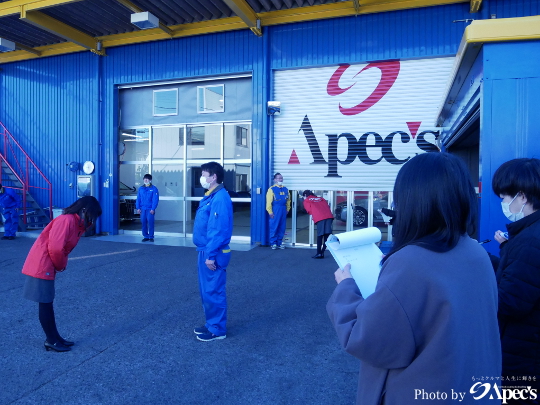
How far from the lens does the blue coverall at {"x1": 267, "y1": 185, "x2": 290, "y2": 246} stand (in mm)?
9664

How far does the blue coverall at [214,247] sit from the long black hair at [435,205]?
9.54ft

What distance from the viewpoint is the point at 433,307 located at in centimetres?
112

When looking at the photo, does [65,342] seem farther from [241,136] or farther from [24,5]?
[24,5]

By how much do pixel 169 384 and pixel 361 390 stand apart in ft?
7.83

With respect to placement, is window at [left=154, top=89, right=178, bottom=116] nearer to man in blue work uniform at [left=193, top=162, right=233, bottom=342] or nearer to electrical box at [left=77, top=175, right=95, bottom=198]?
electrical box at [left=77, top=175, right=95, bottom=198]

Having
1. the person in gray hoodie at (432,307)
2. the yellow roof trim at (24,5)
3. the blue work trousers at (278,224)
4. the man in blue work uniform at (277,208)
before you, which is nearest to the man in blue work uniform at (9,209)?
the yellow roof trim at (24,5)

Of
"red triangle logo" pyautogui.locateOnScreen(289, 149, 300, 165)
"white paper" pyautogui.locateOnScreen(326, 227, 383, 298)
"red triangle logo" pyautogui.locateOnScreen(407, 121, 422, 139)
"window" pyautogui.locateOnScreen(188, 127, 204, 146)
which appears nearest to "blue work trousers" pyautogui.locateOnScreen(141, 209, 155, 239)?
"window" pyautogui.locateOnScreen(188, 127, 204, 146)

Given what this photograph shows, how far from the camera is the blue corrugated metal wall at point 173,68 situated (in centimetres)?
904

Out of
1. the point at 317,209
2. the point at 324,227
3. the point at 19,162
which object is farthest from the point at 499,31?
the point at 19,162

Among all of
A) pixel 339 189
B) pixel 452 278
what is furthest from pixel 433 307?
pixel 339 189

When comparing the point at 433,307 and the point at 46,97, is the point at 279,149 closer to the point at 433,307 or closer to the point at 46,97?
the point at 46,97

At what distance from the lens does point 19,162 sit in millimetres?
13141

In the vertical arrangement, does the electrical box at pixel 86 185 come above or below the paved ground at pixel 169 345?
above

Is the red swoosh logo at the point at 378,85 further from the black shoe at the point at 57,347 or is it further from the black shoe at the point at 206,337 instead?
the black shoe at the point at 57,347
